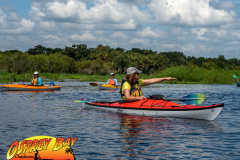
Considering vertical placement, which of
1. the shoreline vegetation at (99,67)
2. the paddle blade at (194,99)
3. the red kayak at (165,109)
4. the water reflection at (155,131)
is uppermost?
the shoreline vegetation at (99,67)

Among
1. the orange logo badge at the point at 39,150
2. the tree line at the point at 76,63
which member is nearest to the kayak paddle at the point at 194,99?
the orange logo badge at the point at 39,150

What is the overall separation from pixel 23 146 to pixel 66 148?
0.54m

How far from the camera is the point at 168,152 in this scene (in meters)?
5.44

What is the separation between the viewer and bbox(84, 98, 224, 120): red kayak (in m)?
8.63

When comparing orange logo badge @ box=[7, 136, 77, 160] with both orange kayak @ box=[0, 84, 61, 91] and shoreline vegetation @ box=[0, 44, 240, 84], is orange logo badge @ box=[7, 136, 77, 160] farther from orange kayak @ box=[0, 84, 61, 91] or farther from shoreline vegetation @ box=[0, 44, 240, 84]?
shoreline vegetation @ box=[0, 44, 240, 84]

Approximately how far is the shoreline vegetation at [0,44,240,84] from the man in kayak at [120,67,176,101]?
14680 millimetres

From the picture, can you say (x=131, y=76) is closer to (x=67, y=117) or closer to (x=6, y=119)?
(x=67, y=117)

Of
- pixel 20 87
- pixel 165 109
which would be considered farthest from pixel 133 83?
pixel 20 87

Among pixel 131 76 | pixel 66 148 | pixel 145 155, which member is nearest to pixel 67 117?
pixel 131 76

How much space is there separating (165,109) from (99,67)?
4692cm

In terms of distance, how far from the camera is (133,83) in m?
8.98

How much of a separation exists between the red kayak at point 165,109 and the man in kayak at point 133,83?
1.48 feet

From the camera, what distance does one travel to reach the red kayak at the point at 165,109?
8.63 metres

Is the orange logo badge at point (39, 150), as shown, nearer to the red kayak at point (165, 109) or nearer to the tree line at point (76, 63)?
the red kayak at point (165, 109)
